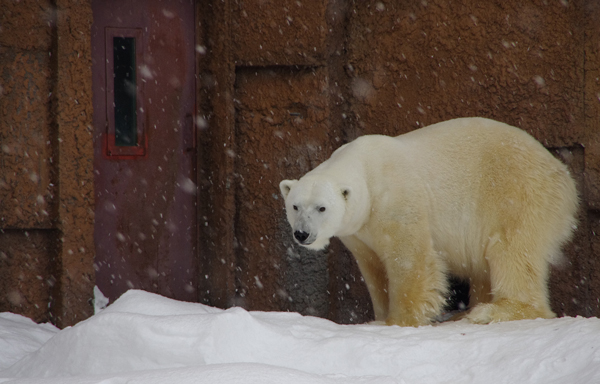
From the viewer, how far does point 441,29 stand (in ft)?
14.0

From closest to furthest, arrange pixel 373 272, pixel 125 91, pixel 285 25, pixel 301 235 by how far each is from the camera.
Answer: pixel 301 235 → pixel 373 272 → pixel 285 25 → pixel 125 91

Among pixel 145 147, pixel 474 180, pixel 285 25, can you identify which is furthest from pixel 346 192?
pixel 145 147

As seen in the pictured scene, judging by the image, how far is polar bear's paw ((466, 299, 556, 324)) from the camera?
3332mm

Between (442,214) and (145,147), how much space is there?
2084 millimetres

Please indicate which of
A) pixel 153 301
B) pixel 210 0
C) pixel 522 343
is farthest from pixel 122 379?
pixel 210 0

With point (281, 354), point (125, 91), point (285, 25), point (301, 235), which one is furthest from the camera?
point (125, 91)

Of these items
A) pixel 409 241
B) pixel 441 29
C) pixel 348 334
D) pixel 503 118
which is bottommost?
pixel 348 334

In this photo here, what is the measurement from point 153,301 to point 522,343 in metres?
1.58

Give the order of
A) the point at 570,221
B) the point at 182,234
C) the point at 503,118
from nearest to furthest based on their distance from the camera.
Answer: the point at 570,221, the point at 503,118, the point at 182,234

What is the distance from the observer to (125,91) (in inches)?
171

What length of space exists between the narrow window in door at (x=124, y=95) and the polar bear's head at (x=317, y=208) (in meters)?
1.57

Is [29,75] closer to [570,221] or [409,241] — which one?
[409,241]

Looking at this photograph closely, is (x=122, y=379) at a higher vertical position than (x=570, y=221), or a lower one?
lower

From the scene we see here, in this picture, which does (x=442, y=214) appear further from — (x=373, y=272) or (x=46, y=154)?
(x=46, y=154)
